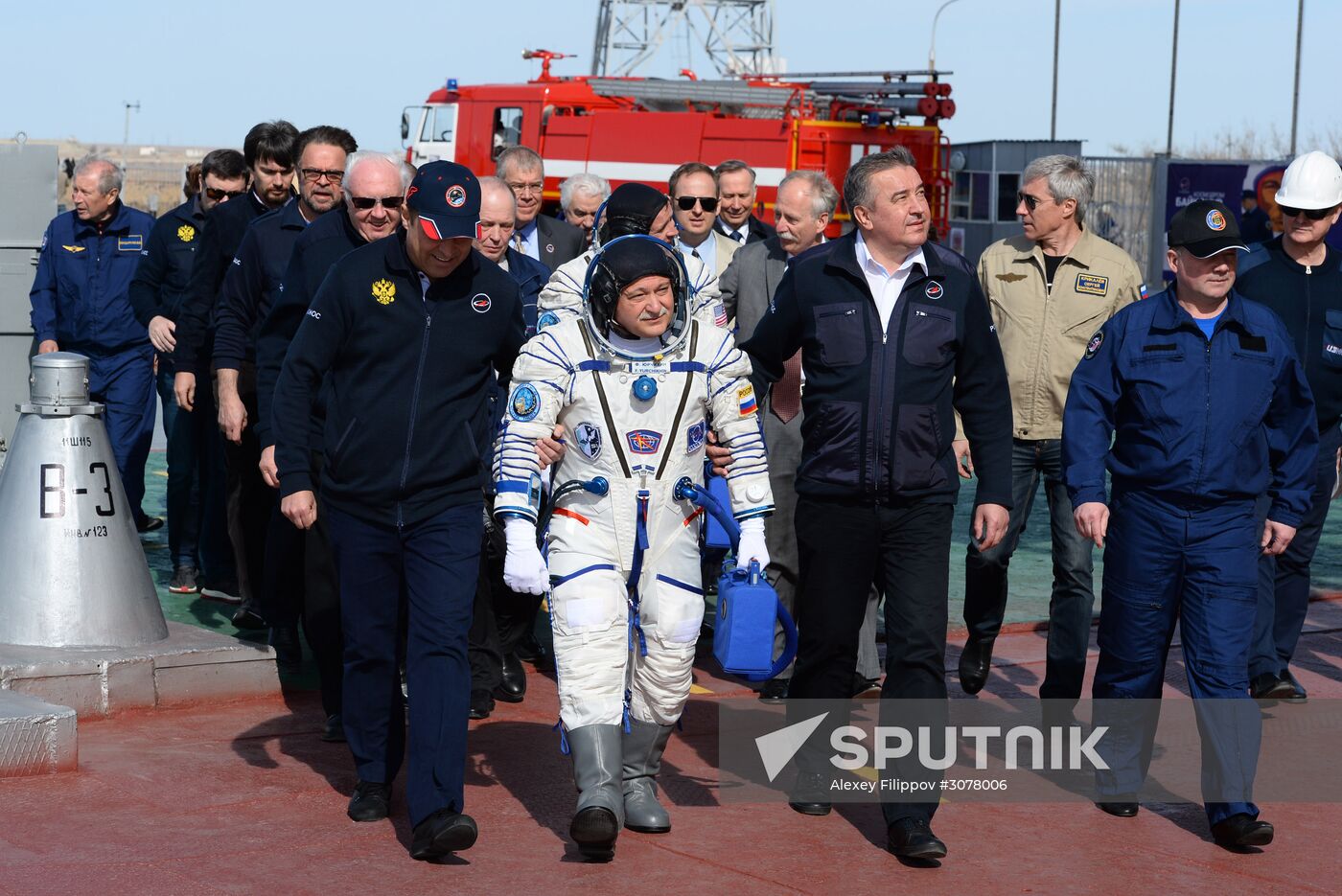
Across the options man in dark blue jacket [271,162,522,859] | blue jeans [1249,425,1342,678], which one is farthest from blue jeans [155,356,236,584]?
blue jeans [1249,425,1342,678]

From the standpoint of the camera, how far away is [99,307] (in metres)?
9.66

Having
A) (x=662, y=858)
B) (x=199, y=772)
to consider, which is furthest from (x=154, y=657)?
(x=662, y=858)

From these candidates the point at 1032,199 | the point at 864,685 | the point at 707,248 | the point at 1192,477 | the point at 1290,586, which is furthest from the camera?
the point at 707,248

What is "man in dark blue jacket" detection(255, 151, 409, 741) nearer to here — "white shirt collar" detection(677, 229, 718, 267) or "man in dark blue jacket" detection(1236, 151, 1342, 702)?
"white shirt collar" detection(677, 229, 718, 267)

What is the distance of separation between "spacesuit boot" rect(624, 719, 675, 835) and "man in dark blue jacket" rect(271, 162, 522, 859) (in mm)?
545

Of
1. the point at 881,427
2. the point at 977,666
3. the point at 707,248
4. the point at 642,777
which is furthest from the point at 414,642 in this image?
the point at 707,248

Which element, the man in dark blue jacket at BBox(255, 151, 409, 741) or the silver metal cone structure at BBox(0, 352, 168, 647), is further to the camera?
the silver metal cone structure at BBox(0, 352, 168, 647)

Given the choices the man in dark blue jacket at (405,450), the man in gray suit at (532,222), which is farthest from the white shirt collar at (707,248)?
the man in dark blue jacket at (405,450)

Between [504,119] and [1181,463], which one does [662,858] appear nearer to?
[1181,463]

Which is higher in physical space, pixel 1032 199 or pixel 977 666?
pixel 1032 199

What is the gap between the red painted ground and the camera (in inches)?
196

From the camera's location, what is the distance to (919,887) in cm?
502

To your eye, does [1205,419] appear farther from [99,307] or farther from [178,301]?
[99,307]

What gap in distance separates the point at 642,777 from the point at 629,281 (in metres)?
1.50
